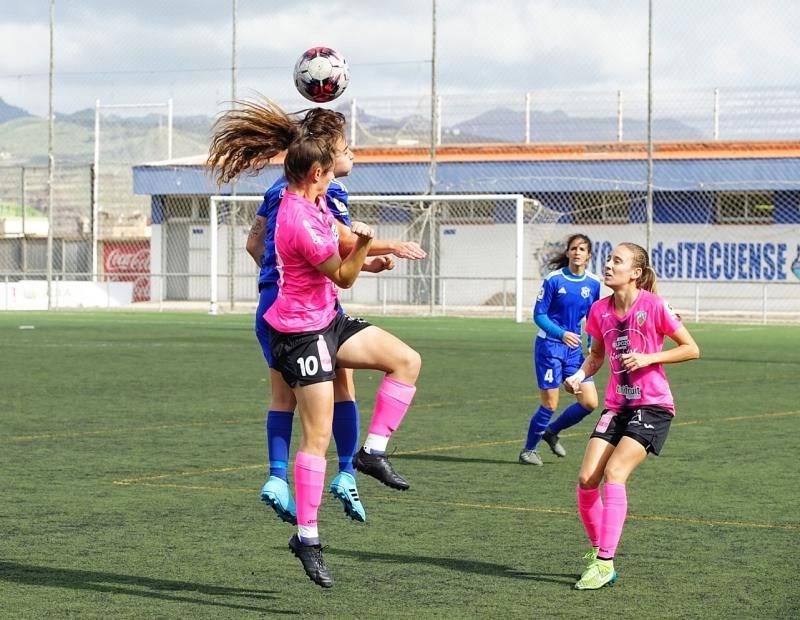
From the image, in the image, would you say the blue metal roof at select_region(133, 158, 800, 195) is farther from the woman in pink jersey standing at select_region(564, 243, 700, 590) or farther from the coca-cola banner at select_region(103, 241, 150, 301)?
the woman in pink jersey standing at select_region(564, 243, 700, 590)

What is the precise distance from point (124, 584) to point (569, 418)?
5.27 metres

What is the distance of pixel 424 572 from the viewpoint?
680 centimetres

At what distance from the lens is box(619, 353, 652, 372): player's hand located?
6.72 metres

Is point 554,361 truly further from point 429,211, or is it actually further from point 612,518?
point 429,211

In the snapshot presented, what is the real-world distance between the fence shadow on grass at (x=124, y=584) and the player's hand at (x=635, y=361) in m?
1.85

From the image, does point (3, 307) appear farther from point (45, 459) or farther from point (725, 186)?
point (45, 459)

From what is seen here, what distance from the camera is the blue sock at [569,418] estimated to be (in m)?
11.1

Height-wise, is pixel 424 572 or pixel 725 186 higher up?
pixel 725 186

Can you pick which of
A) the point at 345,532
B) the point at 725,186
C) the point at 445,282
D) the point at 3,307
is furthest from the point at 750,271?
the point at 345,532

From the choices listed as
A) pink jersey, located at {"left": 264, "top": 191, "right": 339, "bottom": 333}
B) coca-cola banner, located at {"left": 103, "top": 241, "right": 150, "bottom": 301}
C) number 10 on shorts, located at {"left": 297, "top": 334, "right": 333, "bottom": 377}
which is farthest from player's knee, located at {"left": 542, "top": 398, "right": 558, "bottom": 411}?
coca-cola banner, located at {"left": 103, "top": 241, "right": 150, "bottom": 301}

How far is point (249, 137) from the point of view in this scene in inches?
283

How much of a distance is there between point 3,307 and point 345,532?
1305 inches

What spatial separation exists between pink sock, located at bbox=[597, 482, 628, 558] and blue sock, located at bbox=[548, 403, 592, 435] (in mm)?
4233

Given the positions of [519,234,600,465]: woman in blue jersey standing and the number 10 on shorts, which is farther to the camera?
[519,234,600,465]: woman in blue jersey standing
